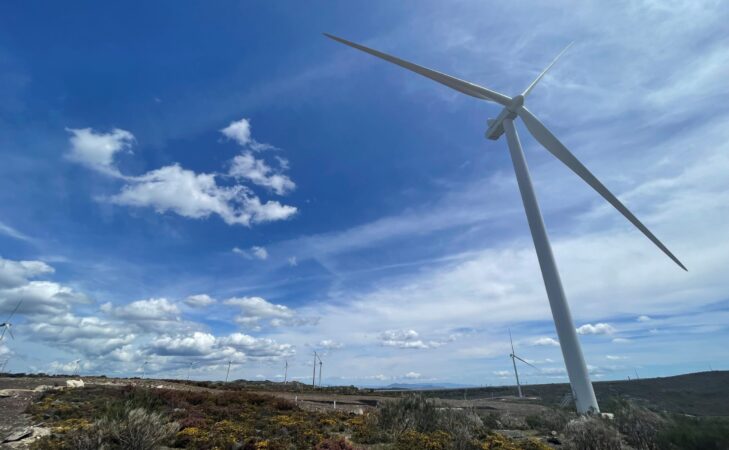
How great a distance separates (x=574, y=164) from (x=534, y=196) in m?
5.12

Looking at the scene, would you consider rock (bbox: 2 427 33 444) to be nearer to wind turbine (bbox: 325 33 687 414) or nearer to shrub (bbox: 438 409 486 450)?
shrub (bbox: 438 409 486 450)

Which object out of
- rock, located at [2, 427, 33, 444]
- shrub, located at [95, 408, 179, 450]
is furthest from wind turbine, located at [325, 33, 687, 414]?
rock, located at [2, 427, 33, 444]

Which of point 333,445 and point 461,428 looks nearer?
point 333,445

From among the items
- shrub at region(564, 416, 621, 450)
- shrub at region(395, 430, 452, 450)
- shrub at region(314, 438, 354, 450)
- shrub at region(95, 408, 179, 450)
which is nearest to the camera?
shrub at region(95, 408, 179, 450)

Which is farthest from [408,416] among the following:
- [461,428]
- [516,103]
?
[516,103]

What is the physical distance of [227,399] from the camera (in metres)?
30.0

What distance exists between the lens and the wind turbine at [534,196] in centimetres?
2225

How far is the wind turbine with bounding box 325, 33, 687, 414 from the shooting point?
876 inches

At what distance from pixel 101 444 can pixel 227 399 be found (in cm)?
1862

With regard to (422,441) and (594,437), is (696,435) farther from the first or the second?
(422,441)

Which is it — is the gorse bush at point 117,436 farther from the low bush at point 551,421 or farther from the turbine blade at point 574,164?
the turbine blade at point 574,164

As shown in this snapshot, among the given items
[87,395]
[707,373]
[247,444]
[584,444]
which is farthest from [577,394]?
[707,373]

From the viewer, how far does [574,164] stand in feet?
91.9

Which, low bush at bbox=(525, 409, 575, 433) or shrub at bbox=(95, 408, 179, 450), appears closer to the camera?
shrub at bbox=(95, 408, 179, 450)
